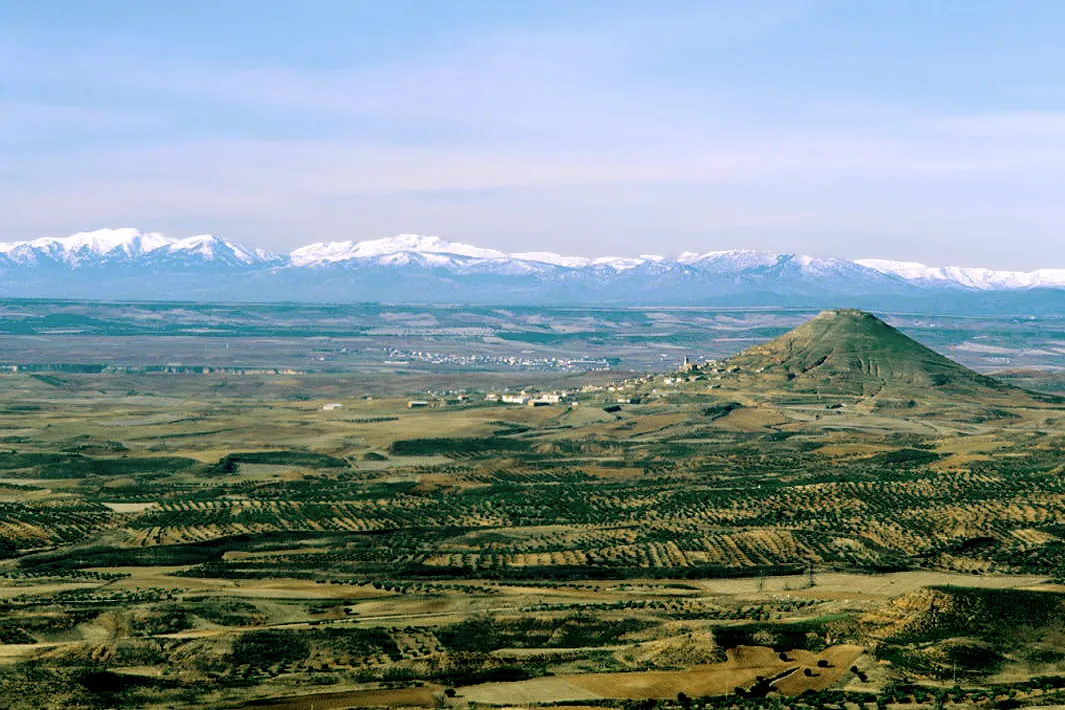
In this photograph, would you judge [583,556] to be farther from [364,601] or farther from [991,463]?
[991,463]

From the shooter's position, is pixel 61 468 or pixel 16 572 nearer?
pixel 16 572

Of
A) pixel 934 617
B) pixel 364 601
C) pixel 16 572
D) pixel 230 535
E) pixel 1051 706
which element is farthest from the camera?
pixel 230 535

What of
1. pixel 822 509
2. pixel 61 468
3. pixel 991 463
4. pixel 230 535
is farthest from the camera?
pixel 61 468

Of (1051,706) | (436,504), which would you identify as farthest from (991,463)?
(1051,706)

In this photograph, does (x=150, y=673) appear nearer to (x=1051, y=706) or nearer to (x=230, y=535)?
(x=1051, y=706)

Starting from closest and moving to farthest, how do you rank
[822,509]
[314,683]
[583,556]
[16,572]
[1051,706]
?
1. [1051,706]
2. [314,683]
3. [16,572]
4. [583,556]
5. [822,509]

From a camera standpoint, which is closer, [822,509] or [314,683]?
[314,683]

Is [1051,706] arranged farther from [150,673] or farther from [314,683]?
[150,673]

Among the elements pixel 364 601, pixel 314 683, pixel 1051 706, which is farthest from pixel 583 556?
pixel 1051 706

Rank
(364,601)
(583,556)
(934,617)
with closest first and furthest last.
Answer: (934,617), (364,601), (583,556)
